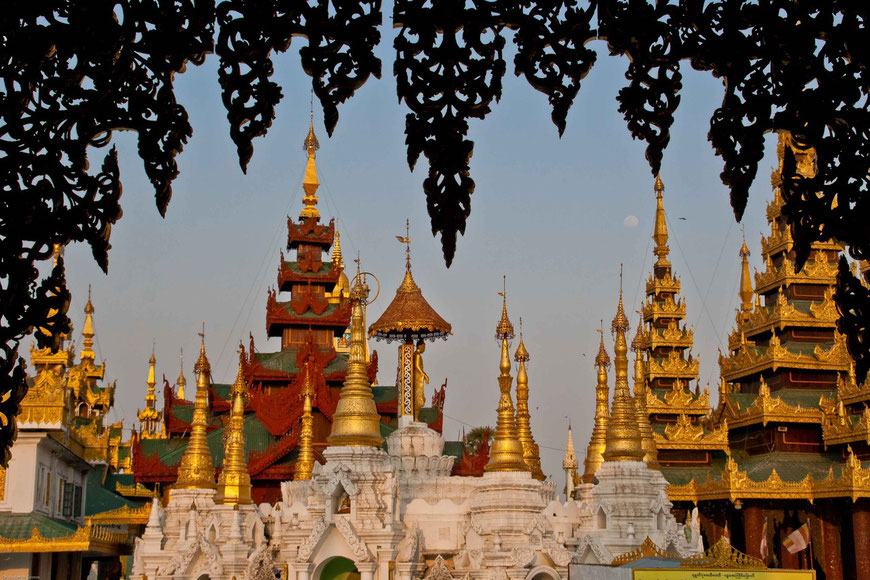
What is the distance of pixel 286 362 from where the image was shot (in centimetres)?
3712

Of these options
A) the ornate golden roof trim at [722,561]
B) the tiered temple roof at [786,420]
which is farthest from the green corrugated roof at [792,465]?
the ornate golden roof trim at [722,561]

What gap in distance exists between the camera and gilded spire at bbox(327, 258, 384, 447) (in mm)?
21031

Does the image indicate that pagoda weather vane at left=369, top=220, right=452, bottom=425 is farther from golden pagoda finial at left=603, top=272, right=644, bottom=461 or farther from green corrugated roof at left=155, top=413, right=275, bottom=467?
green corrugated roof at left=155, top=413, right=275, bottom=467

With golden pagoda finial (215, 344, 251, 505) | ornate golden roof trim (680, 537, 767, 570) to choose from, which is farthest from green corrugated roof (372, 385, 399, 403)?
ornate golden roof trim (680, 537, 767, 570)

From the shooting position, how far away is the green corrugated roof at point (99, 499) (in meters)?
35.2

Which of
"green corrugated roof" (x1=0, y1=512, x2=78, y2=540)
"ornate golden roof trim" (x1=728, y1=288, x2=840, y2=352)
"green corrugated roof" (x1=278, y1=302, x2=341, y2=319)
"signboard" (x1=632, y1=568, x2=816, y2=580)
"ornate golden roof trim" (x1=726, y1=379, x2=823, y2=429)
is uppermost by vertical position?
"green corrugated roof" (x1=278, y1=302, x2=341, y2=319)

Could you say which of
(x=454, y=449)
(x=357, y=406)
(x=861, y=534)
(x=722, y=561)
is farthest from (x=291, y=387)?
(x=722, y=561)

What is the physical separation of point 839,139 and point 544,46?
130cm

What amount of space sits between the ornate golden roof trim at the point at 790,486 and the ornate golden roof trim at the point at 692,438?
7.54 ft

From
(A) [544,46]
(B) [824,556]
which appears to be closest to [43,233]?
(A) [544,46]

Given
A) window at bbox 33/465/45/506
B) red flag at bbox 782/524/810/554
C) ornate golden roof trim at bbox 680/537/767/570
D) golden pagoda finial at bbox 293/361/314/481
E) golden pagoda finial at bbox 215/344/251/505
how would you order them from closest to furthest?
1. ornate golden roof trim at bbox 680/537/767/570
2. golden pagoda finial at bbox 215/344/251/505
3. window at bbox 33/465/45/506
4. golden pagoda finial at bbox 293/361/314/481
5. red flag at bbox 782/524/810/554

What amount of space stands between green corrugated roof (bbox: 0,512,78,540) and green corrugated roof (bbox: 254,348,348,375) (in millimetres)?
13084

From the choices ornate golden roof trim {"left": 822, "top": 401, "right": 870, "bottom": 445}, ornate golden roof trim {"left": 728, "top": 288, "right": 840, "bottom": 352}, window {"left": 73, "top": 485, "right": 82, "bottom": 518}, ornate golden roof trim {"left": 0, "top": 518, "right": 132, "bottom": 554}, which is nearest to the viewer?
ornate golden roof trim {"left": 0, "top": 518, "right": 132, "bottom": 554}

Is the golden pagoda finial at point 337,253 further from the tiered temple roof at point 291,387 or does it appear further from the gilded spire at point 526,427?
the gilded spire at point 526,427
